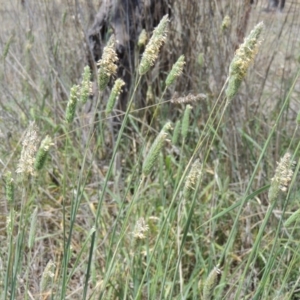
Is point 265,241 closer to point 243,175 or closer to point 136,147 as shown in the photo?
point 243,175

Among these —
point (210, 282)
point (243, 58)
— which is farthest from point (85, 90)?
point (210, 282)

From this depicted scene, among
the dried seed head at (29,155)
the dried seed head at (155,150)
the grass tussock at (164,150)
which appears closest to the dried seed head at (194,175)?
the dried seed head at (155,150)

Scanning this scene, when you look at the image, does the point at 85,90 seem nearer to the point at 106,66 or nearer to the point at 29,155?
the point at 106,66

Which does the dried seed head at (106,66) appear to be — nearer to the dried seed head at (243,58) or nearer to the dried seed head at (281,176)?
the dried seed head at (243,58)

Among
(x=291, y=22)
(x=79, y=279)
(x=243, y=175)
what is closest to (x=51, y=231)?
(x=79, y=279)

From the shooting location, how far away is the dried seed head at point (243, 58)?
39.4 inches

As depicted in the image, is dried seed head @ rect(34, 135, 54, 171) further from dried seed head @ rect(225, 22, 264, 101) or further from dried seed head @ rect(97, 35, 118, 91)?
dried seed head @ rect(225, 22, 264, 101)

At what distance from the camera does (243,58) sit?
3.29 feet

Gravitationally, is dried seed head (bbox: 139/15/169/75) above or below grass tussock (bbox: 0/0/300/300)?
above

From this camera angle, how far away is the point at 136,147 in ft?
9.57

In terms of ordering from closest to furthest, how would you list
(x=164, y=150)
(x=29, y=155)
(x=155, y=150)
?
(x=29, y=155)
(x=155, y=150)
(x=164, y=150)

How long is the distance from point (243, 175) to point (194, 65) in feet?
2.09

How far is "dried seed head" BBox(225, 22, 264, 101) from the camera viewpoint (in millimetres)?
1001

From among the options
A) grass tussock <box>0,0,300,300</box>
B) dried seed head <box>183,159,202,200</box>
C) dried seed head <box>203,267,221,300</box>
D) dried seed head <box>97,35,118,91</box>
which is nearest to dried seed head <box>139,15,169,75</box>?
dried seed head <box>97,35,118,91</box>
